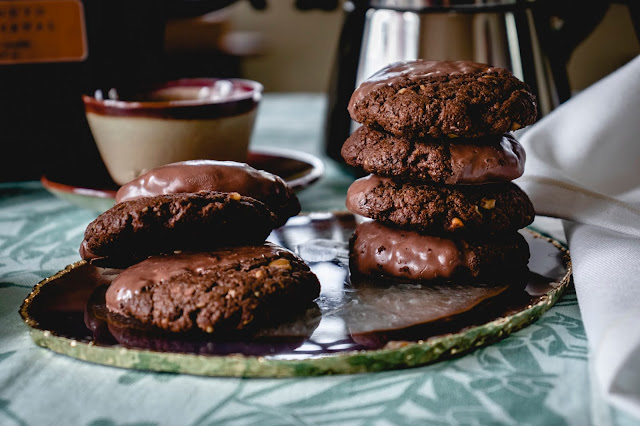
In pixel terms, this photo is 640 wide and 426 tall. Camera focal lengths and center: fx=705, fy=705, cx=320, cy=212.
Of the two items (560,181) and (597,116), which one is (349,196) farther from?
(597,116)

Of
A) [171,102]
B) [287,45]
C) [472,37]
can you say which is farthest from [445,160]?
[287,45]

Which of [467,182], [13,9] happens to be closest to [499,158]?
[467,182]

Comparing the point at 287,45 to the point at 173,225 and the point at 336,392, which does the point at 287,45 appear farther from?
the point at 336,392

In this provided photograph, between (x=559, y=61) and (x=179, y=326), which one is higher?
(x=559, y=61)

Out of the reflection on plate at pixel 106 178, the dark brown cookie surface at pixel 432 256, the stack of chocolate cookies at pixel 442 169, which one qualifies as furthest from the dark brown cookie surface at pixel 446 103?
the reflection on plate at pixel 106 178

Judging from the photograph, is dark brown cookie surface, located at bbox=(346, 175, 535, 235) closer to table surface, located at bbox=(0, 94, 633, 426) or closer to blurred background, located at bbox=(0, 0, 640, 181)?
table surface, located at bbox=(0, 94, 633, 426)

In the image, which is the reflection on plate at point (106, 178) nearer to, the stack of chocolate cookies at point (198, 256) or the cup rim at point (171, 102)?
the cup rim at point (171, 102)
